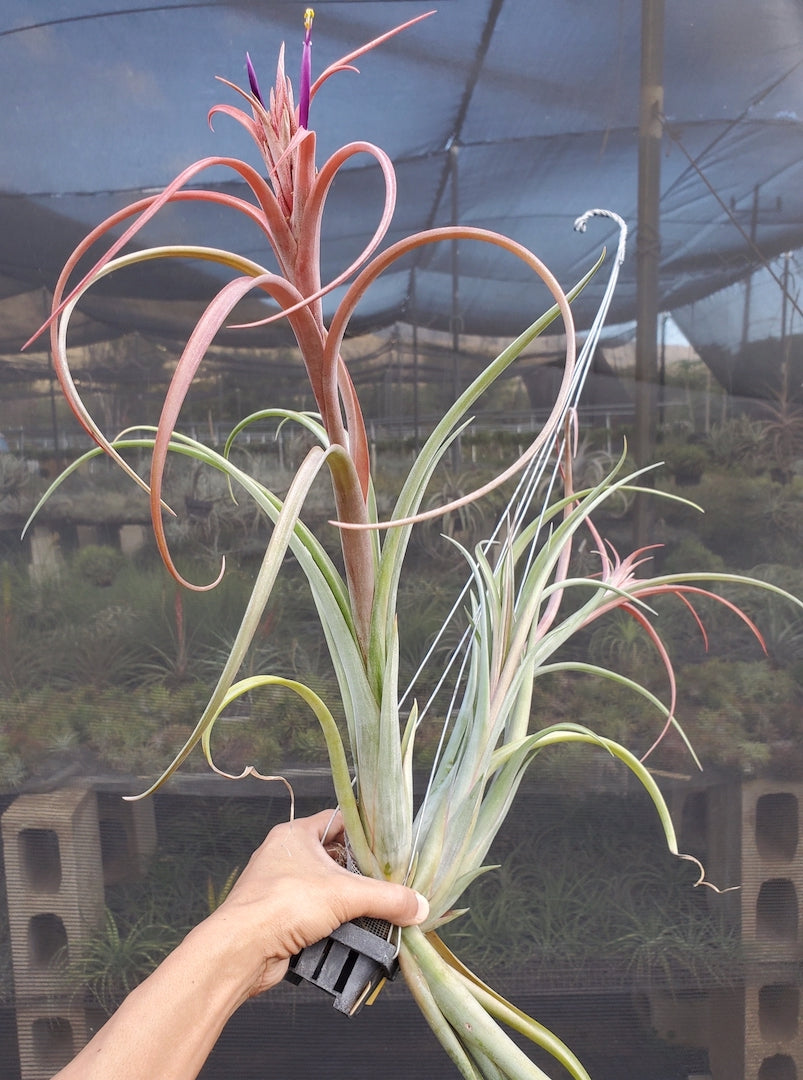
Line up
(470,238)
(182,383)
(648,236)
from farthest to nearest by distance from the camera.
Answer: (648,236), (470,238), (182,383)

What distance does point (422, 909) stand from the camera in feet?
1.85

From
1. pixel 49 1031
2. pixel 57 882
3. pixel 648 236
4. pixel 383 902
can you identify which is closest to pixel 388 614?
pixel 383 902

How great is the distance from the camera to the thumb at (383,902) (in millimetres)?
537

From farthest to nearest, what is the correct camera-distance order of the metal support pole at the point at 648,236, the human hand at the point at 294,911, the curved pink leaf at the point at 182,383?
the metal support pole at the point at 648,236 < the human hand at the point at 294,911 < the curved pink leaf at the point at 182,383

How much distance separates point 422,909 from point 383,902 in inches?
1.7

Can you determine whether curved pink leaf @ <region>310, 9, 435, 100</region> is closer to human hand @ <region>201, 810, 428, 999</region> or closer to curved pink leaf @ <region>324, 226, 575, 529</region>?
curved pink leaf @ <region>324, 226, 575, 529</region>

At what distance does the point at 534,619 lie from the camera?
613 mm

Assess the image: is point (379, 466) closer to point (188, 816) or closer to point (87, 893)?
point (188, 816)

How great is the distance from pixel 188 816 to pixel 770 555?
1.10m

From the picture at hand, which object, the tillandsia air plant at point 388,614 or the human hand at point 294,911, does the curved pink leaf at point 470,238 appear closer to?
the tillandsia air plant at point 388,614

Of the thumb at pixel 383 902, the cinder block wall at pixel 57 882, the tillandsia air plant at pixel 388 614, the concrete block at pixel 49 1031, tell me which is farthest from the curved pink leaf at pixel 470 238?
the concrete block at pixel 49 1031

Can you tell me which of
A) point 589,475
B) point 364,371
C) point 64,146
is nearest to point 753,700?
point 589,475

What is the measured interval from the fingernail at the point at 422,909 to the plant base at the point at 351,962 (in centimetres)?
3

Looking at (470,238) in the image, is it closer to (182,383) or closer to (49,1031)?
(182,383)
